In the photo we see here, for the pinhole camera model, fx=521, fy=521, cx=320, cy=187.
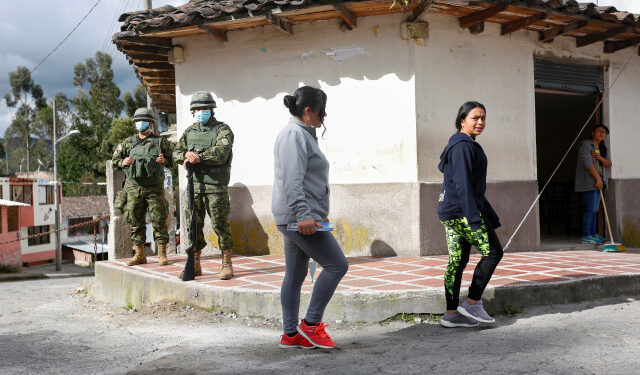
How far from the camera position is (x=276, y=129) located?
7.43 meters

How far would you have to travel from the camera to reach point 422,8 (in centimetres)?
639

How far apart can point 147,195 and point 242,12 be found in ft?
8.56

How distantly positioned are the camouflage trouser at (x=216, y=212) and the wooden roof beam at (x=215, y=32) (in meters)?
2.75

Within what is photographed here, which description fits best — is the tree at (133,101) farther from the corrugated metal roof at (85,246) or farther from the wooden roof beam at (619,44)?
the wooden roof beam at (619,44)

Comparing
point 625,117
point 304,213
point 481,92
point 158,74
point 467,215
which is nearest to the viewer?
point 304,213

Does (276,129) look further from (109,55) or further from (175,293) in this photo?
(109,55)

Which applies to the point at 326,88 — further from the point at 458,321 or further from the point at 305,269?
the point at 305,269

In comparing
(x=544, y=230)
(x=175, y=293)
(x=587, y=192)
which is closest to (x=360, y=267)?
(x=175, y=293)

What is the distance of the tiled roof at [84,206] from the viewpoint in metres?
39.9

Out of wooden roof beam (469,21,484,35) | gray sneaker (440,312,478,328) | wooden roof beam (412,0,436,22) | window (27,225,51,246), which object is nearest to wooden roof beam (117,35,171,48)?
wooden roof beam (412,0,436,22)

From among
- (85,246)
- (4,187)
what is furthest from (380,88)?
(85,246)

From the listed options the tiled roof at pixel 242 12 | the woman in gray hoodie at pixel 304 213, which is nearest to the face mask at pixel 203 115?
the tiled roof at pixel 242 12

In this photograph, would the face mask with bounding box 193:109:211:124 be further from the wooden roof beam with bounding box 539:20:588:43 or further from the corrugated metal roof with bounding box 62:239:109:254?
the corrugated metal roof with bounding box 62:239:109:254

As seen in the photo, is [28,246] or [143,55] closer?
[143,55]
